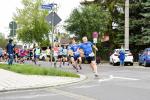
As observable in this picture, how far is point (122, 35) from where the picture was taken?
51.2 meters

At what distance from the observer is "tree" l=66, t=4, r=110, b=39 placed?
5050 centimetres

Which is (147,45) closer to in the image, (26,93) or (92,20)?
(92,20)

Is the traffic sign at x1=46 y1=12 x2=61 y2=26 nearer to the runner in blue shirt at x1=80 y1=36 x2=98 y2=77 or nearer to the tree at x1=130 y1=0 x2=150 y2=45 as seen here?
the runner in blue shirt at x1=80 y1=36 x2=98 y2=77

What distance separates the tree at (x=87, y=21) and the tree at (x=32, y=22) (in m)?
31.9

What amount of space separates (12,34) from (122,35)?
79.2ft

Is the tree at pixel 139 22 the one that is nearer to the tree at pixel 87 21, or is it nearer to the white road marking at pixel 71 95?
the tree at pixel 87 21

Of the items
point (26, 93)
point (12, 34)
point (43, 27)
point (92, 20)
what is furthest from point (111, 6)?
point (26, 93)

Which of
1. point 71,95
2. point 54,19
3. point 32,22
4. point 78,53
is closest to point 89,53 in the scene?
point 54,19

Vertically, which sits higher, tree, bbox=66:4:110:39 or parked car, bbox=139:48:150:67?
tree, bbox=66:4:110:39

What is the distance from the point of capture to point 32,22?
84.4m

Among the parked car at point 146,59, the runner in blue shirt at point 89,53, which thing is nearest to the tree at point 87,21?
the parked car at point 146,59

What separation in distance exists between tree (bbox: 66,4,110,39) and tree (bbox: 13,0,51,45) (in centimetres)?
3187

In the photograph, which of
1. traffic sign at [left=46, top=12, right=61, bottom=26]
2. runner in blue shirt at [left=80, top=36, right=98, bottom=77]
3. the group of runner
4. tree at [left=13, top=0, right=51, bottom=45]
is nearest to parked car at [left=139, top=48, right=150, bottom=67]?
the group of runner

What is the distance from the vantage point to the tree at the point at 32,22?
83.8 metres
